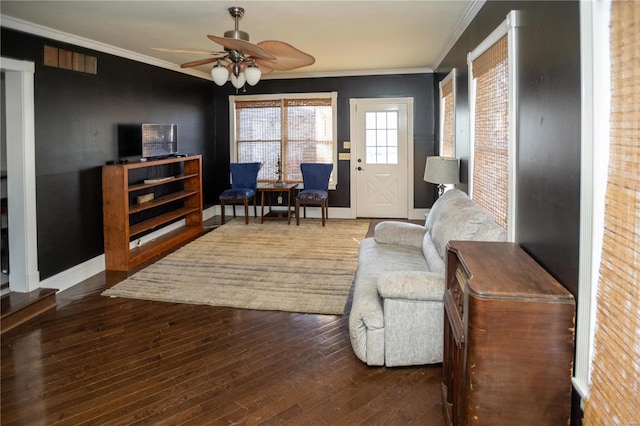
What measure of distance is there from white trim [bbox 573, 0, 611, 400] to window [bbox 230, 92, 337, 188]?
6.20m

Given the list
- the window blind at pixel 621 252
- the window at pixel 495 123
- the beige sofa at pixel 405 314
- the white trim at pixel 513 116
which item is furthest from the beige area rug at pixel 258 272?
the window blind at pixel 621 252

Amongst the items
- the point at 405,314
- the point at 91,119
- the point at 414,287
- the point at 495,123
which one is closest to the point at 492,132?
the point at 495,123

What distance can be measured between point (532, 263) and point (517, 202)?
662mm

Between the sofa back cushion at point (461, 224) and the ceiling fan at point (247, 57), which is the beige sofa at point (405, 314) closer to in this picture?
the sofa back cushion at point (461, 224)

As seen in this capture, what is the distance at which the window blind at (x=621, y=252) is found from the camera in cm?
138

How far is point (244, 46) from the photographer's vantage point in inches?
124

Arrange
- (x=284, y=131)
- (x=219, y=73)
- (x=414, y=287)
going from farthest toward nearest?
1. (x=284, y=131)
2. (x=219, y=73)
3. (x=414, y=287)

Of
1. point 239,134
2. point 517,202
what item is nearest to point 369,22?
point 517,202

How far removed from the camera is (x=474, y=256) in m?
2.10

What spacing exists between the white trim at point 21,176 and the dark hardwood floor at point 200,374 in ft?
2.19

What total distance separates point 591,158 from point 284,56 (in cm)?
257

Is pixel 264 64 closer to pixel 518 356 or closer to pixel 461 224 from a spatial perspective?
pixel 461 224

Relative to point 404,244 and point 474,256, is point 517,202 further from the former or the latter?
point 404,244

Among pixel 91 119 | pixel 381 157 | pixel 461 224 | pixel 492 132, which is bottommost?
pixel 461 224
